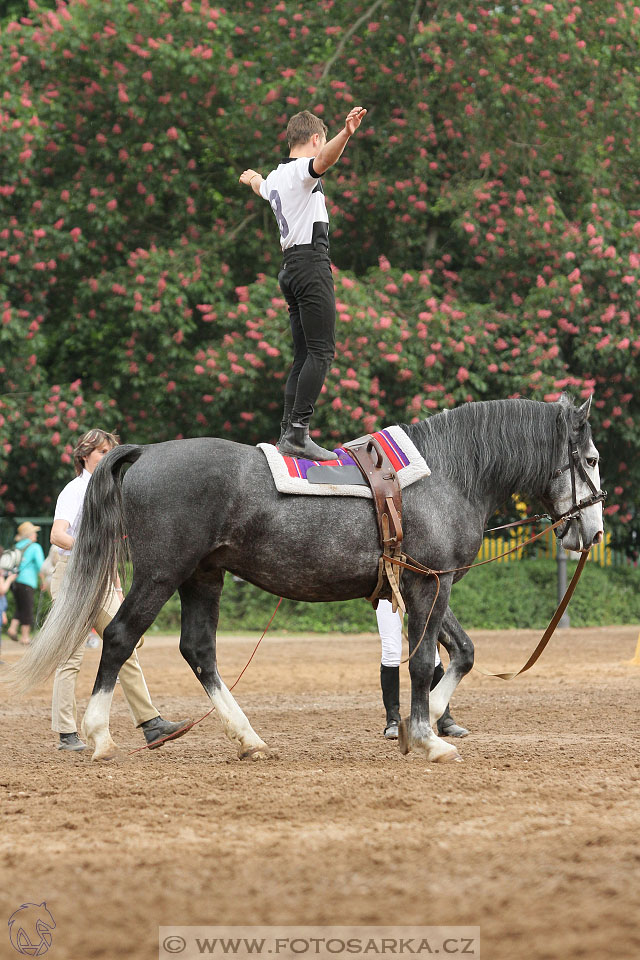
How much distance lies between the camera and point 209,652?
6.79 metres

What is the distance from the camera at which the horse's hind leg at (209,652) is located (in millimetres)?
6629

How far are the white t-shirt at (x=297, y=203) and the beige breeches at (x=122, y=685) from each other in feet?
8.25

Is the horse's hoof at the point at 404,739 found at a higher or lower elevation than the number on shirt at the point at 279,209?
lower

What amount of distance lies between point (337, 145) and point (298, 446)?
1.71 metres

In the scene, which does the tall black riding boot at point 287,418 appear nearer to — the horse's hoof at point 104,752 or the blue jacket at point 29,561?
the horse's hoof at point 104,752

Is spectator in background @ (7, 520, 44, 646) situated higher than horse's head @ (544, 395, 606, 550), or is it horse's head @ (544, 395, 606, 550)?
horse's head @ (544, 395, 606, 550)

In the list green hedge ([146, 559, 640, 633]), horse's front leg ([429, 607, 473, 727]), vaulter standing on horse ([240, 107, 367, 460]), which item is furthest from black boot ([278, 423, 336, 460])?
green hedge ([146, 559, 640, 633])

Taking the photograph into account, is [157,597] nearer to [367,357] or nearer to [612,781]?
[612,781]

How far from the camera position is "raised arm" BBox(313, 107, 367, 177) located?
577cm

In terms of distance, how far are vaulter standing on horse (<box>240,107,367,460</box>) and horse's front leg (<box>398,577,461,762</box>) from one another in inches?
37.9

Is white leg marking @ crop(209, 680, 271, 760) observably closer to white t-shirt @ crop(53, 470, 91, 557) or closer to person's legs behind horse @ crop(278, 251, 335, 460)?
person's legs behind horse @ crop(278, 251, 335, 460)

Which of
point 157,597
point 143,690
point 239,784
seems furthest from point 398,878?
point 143,690

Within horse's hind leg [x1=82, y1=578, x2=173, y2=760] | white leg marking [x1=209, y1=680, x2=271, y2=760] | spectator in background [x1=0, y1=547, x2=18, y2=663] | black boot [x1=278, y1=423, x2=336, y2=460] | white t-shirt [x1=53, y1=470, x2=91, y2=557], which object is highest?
black boot [x1=278, y1=423, x2=336, y2=460]

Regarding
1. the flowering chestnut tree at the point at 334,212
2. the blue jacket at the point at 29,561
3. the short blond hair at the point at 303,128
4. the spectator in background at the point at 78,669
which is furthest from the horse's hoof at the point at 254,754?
the blue jacket at the point at 29,561
